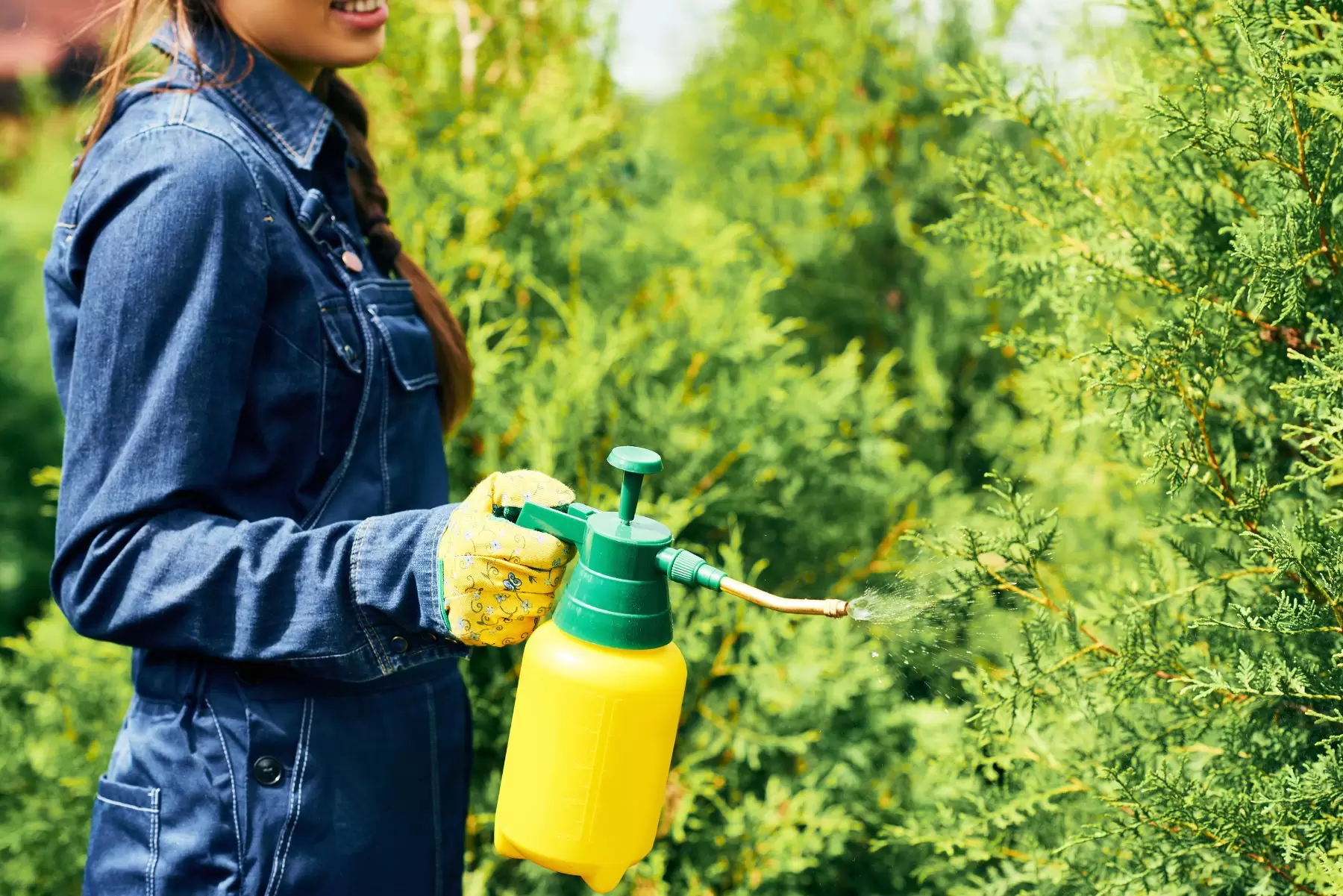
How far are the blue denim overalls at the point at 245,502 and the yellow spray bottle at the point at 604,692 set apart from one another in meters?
0.18

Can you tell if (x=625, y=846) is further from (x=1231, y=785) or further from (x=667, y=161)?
(x=667, y=161)

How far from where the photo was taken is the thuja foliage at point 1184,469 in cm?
133

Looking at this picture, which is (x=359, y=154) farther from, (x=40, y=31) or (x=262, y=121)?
(x=40, y=31)

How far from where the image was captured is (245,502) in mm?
1472

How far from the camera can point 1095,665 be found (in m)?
1.68

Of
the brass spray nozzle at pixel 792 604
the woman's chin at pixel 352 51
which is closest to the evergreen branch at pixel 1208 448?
the brass spray nozzle at pixel 792 604

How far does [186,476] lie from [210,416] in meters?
0.08

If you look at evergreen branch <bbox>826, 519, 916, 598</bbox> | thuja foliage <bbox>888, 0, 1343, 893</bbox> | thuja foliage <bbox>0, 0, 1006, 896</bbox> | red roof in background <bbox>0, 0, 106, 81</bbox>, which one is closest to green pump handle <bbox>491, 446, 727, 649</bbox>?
thuja foliage <bbox>888, 0, 1343, 893</bbox>

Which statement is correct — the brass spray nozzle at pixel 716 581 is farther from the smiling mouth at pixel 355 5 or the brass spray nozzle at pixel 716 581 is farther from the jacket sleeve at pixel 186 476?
Answer: the smiling mouth at pixel 355 5

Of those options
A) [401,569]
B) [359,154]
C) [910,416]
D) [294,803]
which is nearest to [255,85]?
[359,154]

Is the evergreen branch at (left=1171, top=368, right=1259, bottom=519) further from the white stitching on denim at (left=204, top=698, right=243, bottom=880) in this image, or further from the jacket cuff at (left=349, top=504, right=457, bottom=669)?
the white stitching on denim at (left=204, top=698, right=243, bottom=880)

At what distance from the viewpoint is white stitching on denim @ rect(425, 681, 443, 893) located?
1684 millimetres

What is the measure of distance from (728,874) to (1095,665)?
4.06ft

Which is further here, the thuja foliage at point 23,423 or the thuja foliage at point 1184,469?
the thuja foliage at point 23,423
